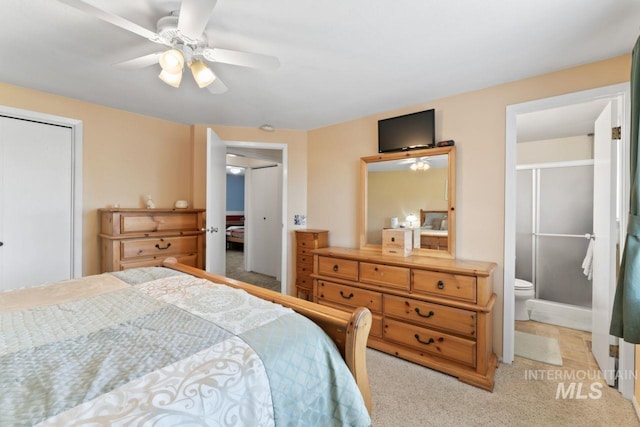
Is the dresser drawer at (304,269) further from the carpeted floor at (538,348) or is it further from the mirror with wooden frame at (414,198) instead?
the carpeted floor at (538,348)

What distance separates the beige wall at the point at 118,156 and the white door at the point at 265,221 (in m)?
1.60

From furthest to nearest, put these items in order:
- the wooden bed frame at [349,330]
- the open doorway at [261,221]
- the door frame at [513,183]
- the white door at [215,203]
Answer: the open doorway at [261,221] < the white door at [215,203] < the door frame at [513,183] < the wooden bed frame at [349,330]

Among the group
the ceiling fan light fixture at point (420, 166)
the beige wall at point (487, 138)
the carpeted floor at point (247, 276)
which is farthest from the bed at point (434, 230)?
the carpeted floor at point (247, 276)

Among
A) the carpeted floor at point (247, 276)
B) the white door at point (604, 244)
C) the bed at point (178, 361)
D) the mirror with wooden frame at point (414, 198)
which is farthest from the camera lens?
the carpeted floor at point (247, 276)

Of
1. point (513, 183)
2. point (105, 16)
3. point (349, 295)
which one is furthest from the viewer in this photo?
point (349, 295)

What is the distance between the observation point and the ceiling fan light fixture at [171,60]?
151cm

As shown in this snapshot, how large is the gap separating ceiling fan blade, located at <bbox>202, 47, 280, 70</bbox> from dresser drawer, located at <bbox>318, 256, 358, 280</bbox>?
1.75 m

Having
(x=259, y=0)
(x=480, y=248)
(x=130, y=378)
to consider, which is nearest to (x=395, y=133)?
(x=480, y=248)

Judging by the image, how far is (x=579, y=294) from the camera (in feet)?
10.7

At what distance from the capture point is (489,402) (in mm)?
1793

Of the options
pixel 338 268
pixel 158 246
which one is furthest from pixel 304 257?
pixel 158 246

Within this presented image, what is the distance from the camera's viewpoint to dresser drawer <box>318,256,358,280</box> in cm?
261

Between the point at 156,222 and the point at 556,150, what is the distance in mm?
4773

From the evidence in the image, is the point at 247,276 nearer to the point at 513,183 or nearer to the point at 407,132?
the point at 407,132
